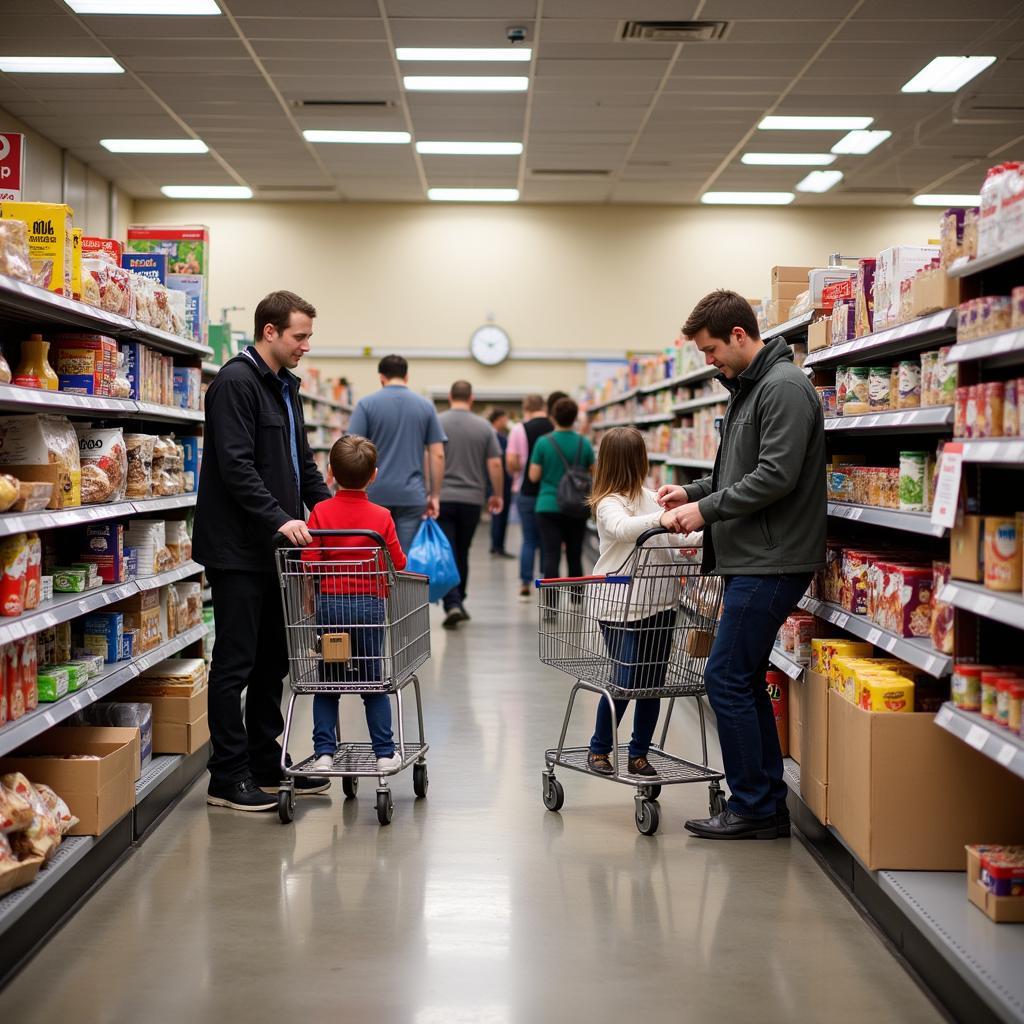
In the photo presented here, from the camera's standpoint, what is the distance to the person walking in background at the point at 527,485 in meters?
10.3

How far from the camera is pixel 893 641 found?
10.8ft

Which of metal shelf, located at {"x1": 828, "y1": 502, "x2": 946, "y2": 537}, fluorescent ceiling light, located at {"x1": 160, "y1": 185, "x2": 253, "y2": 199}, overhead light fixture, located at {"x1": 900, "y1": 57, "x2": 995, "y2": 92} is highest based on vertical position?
fluorescent ceiling light, located at {"x1": 160, "y1": 185, "x2": 253, "y2": 199}

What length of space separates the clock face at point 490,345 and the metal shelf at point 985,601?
14924mm

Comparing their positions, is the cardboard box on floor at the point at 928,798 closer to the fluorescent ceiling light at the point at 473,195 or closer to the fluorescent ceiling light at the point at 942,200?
the fluorescent ceiling light at the point at 473,195

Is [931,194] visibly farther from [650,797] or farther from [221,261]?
[650,797]

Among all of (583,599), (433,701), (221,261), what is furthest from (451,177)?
(583,599)

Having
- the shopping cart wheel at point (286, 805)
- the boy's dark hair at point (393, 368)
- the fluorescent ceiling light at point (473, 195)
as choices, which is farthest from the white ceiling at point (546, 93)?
the shopping cart wheel at point (286, 805)

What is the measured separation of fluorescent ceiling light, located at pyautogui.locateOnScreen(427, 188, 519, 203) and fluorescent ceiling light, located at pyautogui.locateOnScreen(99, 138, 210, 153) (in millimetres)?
3662

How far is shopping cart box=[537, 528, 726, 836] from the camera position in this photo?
13.2 ft

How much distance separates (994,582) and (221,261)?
15.7 metres

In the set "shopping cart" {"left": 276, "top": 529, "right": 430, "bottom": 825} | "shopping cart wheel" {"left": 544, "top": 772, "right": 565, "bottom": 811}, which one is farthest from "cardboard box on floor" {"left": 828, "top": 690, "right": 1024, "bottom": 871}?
"shopping cart" {"left": 276, "top": 529, "right": 430, "bottom": 825}

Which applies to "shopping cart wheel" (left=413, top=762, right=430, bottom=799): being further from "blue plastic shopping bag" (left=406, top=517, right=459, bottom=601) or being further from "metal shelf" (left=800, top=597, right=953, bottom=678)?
"blue plastic shopping bag" (left=406, top=517, right=459, bottom=601)

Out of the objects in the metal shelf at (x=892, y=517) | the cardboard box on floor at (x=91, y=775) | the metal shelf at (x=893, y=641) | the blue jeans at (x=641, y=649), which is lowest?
the cardboard box on floor at (x=91, y=775)

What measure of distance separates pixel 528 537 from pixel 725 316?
6532 mm
